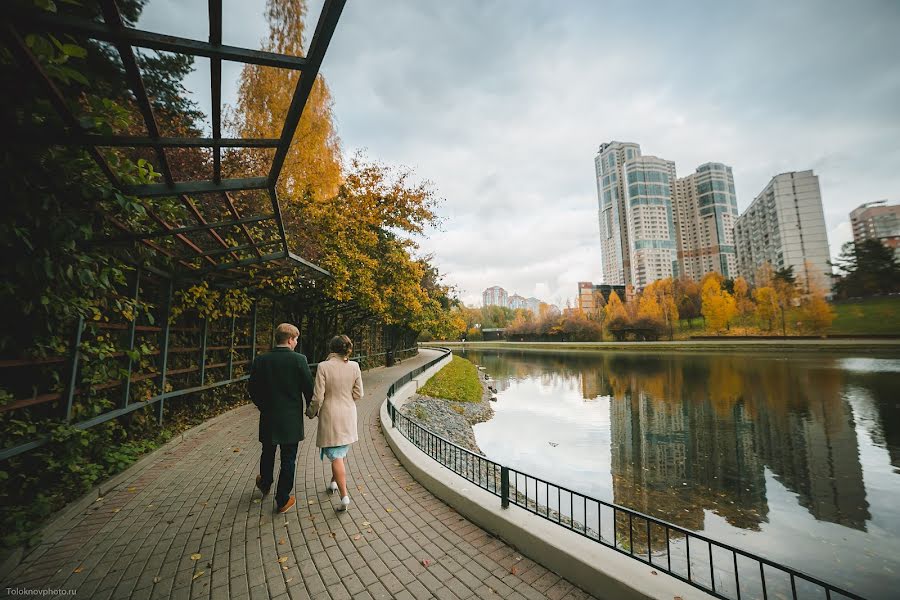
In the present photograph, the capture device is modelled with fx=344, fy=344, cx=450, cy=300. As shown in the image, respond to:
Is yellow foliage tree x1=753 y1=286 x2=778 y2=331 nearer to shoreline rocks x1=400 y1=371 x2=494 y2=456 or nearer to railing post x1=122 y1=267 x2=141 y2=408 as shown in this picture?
shoreline rocks x1=400 y1=371 x2=494 y2=456

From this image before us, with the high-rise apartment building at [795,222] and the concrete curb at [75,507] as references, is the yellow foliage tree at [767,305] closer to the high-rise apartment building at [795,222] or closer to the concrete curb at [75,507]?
the high-rise apartment building at [795,222]

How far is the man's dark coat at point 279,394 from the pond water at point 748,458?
20.9 feet

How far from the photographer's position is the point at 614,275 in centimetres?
14038

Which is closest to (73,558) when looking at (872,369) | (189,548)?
(189,548)

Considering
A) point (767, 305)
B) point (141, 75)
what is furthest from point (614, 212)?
point (141, 75)

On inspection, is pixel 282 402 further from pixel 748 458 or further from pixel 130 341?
pixel 748 458

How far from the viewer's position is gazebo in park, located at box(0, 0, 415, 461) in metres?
2.10

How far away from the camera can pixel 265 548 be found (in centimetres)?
321

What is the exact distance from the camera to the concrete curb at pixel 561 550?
2457 mm

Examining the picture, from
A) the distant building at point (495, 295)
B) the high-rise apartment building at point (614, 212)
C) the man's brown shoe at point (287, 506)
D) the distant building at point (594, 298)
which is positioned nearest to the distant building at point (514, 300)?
the distant building at point (495, 295)

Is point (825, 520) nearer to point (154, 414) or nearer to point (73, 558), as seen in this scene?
point (73, 558)

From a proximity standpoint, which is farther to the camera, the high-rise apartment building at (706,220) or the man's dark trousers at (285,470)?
the high-rise apartment building at (706,220)

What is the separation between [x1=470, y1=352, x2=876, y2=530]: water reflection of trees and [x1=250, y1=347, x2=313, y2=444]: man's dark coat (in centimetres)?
678

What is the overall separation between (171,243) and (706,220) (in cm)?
15481
